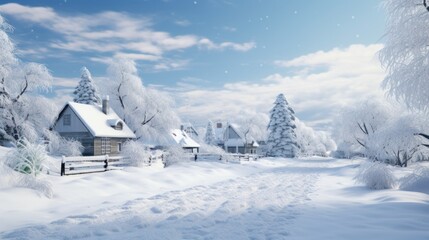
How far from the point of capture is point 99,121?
113 ft

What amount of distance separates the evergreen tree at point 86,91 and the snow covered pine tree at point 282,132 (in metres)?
31.7

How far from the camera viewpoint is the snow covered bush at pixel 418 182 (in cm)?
1363

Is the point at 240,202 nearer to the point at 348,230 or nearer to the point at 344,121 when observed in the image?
the point at 348,230

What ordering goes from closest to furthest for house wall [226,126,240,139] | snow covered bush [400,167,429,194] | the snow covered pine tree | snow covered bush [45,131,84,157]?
snow covered bush [400,167,429,194], snow covered bush [45,131,84,157], the snow covered pine tree, house wall [226,126,240,139]

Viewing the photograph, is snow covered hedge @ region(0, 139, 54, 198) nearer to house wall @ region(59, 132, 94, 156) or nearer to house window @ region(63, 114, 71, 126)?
house wall @ region(59, 132, 94, 156)

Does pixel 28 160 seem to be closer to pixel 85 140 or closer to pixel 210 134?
pixel 85 140

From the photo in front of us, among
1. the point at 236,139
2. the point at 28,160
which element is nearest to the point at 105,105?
the point at 28,160

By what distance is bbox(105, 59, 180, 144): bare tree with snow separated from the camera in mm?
38844

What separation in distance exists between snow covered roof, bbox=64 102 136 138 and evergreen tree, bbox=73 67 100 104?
16891 mm

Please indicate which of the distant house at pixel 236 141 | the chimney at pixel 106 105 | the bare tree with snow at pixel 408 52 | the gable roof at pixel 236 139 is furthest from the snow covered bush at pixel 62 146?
the gable roof at pixel 236 139

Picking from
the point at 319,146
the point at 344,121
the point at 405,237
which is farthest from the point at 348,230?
the point at 319,146

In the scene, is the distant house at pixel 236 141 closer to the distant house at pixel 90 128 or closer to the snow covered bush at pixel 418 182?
the distant house at pixel 90 128

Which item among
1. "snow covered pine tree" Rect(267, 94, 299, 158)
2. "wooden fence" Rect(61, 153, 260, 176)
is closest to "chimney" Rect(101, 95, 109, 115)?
"wooden fence" Rect(61, 153, 260, 176)

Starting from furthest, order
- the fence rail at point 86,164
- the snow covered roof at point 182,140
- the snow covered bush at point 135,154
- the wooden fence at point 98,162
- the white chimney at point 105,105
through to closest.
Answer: the snow covered roof at point 182,140 → the white chimney at point 105,105 → the snow covered bush at point 135,154 → the wooden fence at point 98,162 → the fence rail at point 86,164
